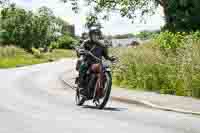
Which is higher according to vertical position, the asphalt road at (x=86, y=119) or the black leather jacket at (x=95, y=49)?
the black leather jacket at (x=95, y=49)

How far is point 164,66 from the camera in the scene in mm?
20500

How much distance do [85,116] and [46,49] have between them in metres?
111

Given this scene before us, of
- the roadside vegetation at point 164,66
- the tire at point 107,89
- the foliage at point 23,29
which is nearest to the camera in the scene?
the tire at point 107,89

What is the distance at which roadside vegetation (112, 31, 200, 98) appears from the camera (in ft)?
60.6

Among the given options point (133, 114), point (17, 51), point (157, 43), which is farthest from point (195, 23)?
point (17, 51)

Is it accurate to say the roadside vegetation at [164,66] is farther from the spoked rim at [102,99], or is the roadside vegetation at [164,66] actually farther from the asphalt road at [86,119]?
the spoked rim at [102,99]

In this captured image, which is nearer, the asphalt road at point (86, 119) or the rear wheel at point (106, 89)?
the asphalt road at point (86, 119)

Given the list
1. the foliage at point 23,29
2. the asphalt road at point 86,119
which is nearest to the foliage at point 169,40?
the asphalt road at point 86,119

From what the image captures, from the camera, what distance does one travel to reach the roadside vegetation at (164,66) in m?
18.5

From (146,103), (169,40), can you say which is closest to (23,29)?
(169,40)

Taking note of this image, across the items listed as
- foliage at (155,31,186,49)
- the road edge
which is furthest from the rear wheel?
foliage at (155,31,186,49)

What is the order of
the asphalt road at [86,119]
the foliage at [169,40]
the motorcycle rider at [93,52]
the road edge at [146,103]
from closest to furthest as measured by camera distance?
the asphalt road at [86,119] → the road edge at [146,103] → the motorcycle rider at [93,52] → the foliage at [169,40]

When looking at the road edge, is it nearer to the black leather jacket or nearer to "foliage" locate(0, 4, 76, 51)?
the black leather jacket

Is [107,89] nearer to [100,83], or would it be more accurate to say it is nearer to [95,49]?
[100,83]
